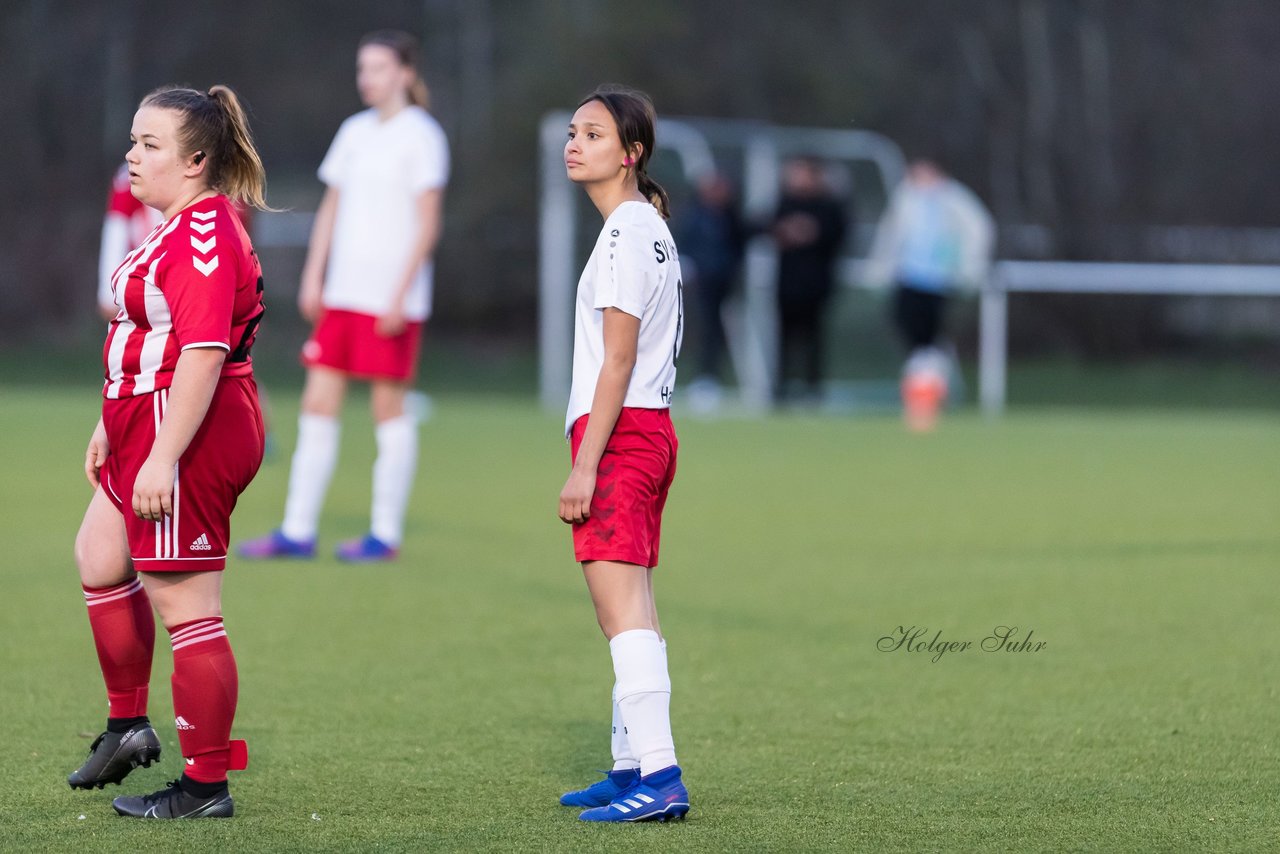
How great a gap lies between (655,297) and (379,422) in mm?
3856

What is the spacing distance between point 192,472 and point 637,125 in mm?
1122

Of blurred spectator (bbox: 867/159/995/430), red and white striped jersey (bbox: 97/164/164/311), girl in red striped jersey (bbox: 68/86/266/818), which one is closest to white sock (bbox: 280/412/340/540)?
red and white striped jersey (bbox: 97/164/164/311)

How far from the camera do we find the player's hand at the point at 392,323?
7.22 m

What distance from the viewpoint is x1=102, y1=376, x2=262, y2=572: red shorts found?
361 centimetres

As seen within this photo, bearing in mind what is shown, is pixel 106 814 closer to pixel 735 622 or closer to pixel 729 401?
pixel 735 622

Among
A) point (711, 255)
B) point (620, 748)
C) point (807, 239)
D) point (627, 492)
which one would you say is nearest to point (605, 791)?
point (620, 748)

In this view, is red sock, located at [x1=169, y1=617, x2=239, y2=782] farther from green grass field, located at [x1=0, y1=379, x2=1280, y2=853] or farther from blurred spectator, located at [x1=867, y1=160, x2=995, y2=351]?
blurred spectator, located at [x1=867, y1=160, x2=995, y2=351]

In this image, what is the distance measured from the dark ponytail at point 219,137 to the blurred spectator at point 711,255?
1279 centimetres

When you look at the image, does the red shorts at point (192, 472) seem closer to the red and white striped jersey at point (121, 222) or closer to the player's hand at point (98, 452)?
the player's hand at point (98, 452)

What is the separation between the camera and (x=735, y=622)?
246 inches

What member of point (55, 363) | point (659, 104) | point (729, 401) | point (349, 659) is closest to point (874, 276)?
point (729, 401)

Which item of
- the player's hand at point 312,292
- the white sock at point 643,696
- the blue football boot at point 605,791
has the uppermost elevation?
the player's hand at point 312,292

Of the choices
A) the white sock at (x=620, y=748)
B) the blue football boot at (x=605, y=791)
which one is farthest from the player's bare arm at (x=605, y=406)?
the blue football boot at (x=605, y=791)

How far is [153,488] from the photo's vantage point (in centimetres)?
352
